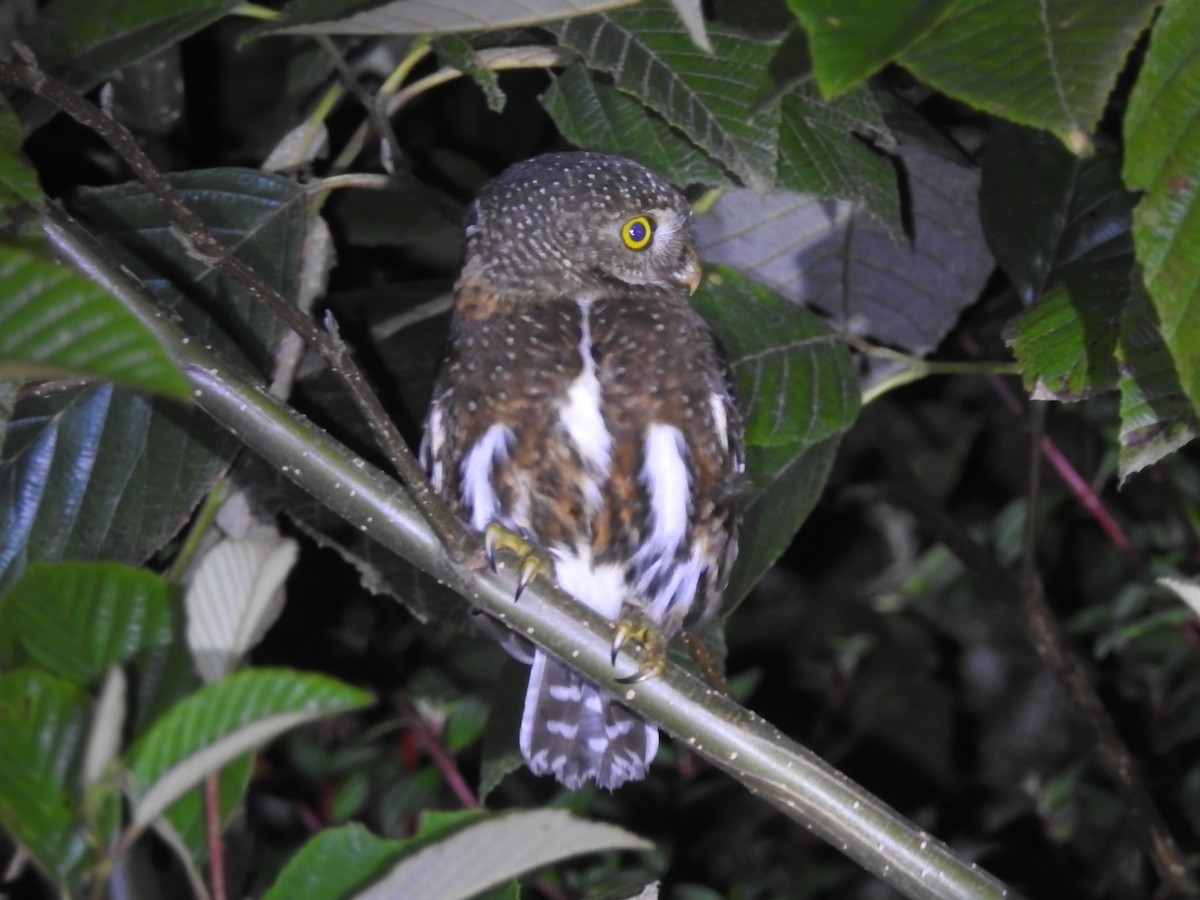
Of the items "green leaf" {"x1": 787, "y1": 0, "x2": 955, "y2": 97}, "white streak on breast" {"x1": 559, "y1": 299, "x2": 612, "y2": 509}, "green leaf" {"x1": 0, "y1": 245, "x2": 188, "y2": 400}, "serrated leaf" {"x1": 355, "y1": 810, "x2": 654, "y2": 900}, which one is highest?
"green leaf" {"x1": 787, "y1": 0, "x2": 955, "y2": 97}

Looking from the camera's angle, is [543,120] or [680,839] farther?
[680,839]

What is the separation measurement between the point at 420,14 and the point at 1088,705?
56.5 inches

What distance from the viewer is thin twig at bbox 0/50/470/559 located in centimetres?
127

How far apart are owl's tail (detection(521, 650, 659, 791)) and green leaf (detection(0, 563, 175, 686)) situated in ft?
3.58

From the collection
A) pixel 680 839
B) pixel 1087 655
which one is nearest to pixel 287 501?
pixel 680 839

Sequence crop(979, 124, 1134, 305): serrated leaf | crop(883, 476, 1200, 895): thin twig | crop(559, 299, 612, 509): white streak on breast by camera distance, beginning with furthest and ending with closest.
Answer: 1. crop(883, 476, 1200, 895): thin twig
2. crop(559, 299, 612, 509): white streak on breast
3. crop(979, 124, 1134, 305): serrated leaf

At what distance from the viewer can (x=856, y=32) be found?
3.55ft

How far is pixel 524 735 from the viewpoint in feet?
7.06

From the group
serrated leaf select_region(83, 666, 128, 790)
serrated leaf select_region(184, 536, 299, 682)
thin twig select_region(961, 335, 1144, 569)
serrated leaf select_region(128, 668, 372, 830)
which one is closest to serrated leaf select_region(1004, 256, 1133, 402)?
serrated leaf select_region(184, 536, 299, 682)

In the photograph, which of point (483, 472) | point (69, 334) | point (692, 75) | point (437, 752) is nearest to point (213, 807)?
point (69, 334)

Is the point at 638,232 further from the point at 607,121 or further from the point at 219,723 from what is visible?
the point at 219,723

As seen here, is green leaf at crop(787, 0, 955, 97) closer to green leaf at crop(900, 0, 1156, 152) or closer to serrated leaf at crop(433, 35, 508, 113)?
green leaf at crop(900, 0, 1156, 152)

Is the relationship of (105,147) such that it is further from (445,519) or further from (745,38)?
(445,519)

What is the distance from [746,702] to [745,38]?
202 centimetres
